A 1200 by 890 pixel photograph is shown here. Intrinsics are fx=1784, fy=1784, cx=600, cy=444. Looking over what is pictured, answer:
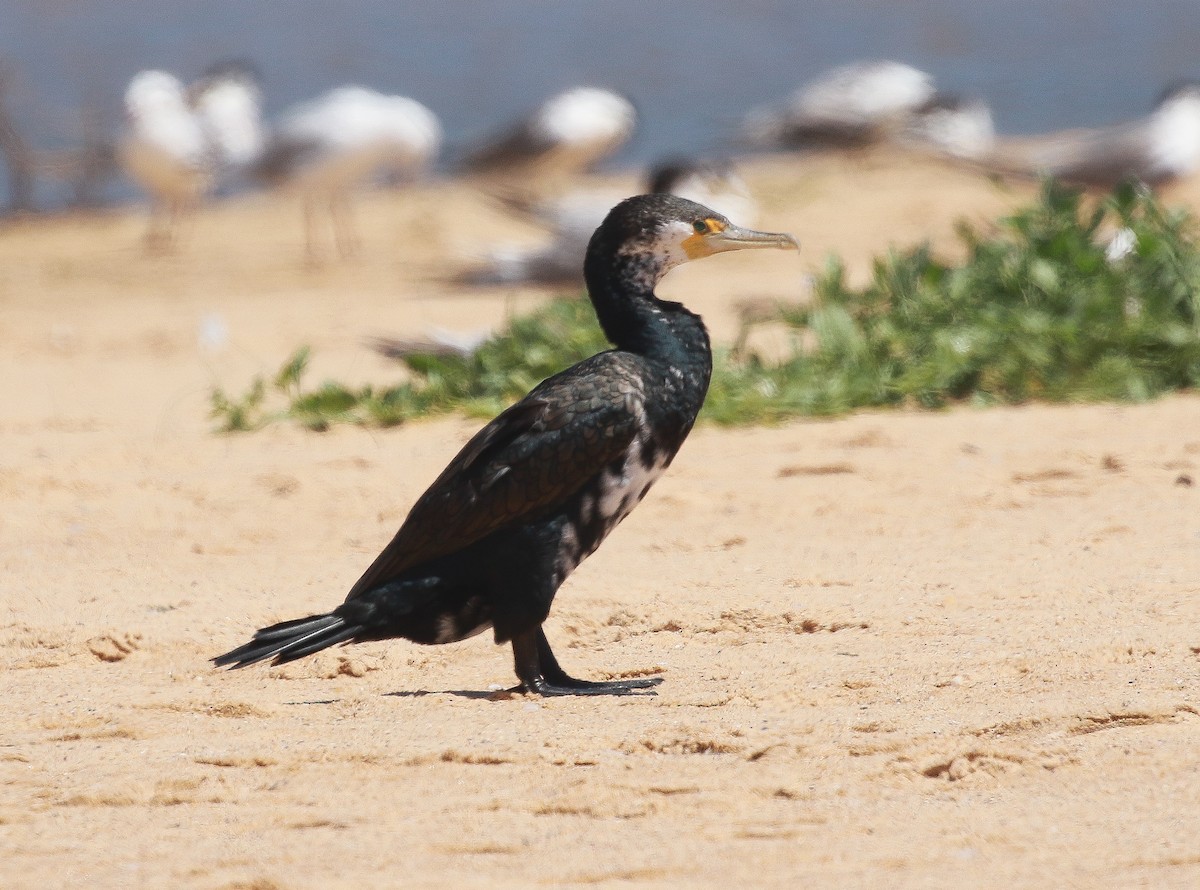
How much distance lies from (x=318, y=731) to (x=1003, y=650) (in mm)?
1496

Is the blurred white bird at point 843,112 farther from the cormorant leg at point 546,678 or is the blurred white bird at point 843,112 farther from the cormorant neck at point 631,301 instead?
the cormorant leg at point 546,678

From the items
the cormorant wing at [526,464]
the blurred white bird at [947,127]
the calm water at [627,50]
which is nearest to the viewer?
the cormorant wing at [526,464]

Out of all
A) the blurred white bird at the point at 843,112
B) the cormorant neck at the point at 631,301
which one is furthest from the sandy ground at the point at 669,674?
the blurred white bird at the point at 843,112

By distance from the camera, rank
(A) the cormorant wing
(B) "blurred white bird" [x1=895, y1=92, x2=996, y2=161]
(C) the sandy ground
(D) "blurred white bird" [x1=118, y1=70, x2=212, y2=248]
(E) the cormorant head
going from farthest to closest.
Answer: (B) "blurred white bird" [x1=895, y1=92, x2=996, y2=161] < (D) "blurred white bird" [x1=118, y1=70, x2=212, y2=248] < (E) the cormorant head < (A) the cormorant wing < (C) the sandy ground

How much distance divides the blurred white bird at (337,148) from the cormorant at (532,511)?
1048cm

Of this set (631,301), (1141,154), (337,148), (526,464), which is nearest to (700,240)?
(631,301)

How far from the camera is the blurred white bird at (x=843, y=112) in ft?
51.1

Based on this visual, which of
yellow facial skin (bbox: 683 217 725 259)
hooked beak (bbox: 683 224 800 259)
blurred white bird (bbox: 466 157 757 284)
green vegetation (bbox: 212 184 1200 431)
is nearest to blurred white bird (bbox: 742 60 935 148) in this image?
blurred white bird (bbox: 466 157 757 284)

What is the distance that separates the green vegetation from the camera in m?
7.11

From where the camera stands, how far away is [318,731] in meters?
3.64

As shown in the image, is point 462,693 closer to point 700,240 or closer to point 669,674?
point 669,674

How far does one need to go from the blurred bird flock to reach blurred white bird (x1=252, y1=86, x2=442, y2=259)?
2 cm

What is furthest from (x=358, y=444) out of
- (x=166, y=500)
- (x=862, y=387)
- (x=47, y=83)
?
(x=47, y=83)

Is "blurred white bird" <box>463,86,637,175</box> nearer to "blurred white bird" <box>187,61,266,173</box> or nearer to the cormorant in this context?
"blurred white bird" <box>187,61,266,173</box>
